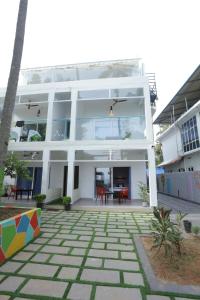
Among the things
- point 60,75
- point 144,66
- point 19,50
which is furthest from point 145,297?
Answer: point 60,75

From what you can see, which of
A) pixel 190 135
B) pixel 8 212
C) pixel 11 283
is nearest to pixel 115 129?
pixel 8 212

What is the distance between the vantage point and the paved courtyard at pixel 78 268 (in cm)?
279

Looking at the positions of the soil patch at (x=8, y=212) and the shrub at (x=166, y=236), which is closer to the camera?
the shrub at (x=166, y=236)

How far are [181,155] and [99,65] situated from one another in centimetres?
1138

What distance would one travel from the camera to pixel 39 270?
11.3 ft

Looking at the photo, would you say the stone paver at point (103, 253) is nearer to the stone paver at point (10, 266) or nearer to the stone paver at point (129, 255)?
the stone paver at point (129, 255)

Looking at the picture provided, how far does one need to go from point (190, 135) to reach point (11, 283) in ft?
53.7

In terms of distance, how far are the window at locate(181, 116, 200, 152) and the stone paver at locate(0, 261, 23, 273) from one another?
48.6 feet

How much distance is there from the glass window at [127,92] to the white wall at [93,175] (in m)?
4.39

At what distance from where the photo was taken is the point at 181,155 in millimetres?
17297

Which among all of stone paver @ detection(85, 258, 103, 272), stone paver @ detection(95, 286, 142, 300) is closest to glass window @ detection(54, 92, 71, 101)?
stone paver @ detection(85, 258, 103, 272)

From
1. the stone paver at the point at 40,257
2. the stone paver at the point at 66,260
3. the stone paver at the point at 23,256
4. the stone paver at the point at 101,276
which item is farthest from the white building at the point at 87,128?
the stone paver at the point at 101,276

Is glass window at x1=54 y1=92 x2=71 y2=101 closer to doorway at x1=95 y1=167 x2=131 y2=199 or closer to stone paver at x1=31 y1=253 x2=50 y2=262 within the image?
doorway at x1=95 y1=167 x2=131 y2=199

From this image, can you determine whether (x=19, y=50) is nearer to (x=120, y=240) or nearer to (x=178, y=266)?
(x=120, y=240)
